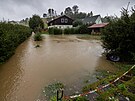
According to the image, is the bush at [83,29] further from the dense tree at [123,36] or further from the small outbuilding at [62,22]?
the dense tree at [123,36]

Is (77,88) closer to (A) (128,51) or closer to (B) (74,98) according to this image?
(B) (74,98)

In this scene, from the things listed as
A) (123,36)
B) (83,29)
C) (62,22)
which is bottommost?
(83,29)

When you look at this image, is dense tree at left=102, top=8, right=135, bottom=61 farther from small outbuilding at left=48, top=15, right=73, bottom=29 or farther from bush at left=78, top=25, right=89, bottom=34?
small outbuilding at left=48, top=15, right=73, bottom=29

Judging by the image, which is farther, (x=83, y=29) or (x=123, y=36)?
(x=83, y=29)

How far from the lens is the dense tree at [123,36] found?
9.07 metres

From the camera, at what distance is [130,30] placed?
8.98 metres

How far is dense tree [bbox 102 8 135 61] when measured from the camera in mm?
9066

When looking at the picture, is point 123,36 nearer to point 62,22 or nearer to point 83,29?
point 83,29

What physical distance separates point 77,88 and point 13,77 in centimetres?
319

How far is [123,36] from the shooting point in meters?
9.17

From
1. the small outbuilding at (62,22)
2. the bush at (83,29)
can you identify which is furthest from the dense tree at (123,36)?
the small outbuilding at (62,22)

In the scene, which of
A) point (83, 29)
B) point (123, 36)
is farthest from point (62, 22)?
point (123, 36)

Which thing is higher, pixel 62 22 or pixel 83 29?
pixel 62 22

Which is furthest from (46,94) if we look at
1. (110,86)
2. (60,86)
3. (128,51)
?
(128,51)
